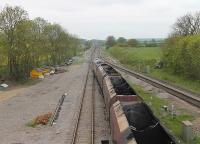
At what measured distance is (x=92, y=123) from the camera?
2177 cm

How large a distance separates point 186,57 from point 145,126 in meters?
30.6

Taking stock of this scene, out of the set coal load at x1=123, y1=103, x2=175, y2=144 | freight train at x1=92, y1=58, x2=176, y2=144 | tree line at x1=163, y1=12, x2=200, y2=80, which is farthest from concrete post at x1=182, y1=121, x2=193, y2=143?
tree line at x1=163, y1=12, x2=200, y2=80

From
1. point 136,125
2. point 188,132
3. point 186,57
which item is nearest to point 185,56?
point 186,57

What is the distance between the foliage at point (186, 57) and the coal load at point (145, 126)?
2427 cm

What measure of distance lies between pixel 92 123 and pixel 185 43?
24.8 meters

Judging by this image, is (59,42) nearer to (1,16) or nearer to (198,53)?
(1,16)

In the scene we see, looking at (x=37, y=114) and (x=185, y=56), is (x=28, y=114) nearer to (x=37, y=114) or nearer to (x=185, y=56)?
(x=37, y=114)

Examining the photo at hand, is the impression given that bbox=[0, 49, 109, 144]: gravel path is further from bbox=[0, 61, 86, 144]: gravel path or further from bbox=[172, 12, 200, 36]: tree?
bbox=[172, 12, 200, 36]: tree

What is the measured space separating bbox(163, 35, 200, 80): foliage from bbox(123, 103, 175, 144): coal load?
79.6ft

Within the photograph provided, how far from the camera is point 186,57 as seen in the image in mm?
42375

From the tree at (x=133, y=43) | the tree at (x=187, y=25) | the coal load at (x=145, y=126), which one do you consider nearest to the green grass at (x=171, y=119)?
the coal load at (x=145, y=126)

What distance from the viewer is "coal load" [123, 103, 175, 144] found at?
36.9ft

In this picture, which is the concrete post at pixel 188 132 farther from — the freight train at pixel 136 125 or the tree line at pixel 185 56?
the tree line at pixel 185 56

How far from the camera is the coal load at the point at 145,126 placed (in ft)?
36.9
